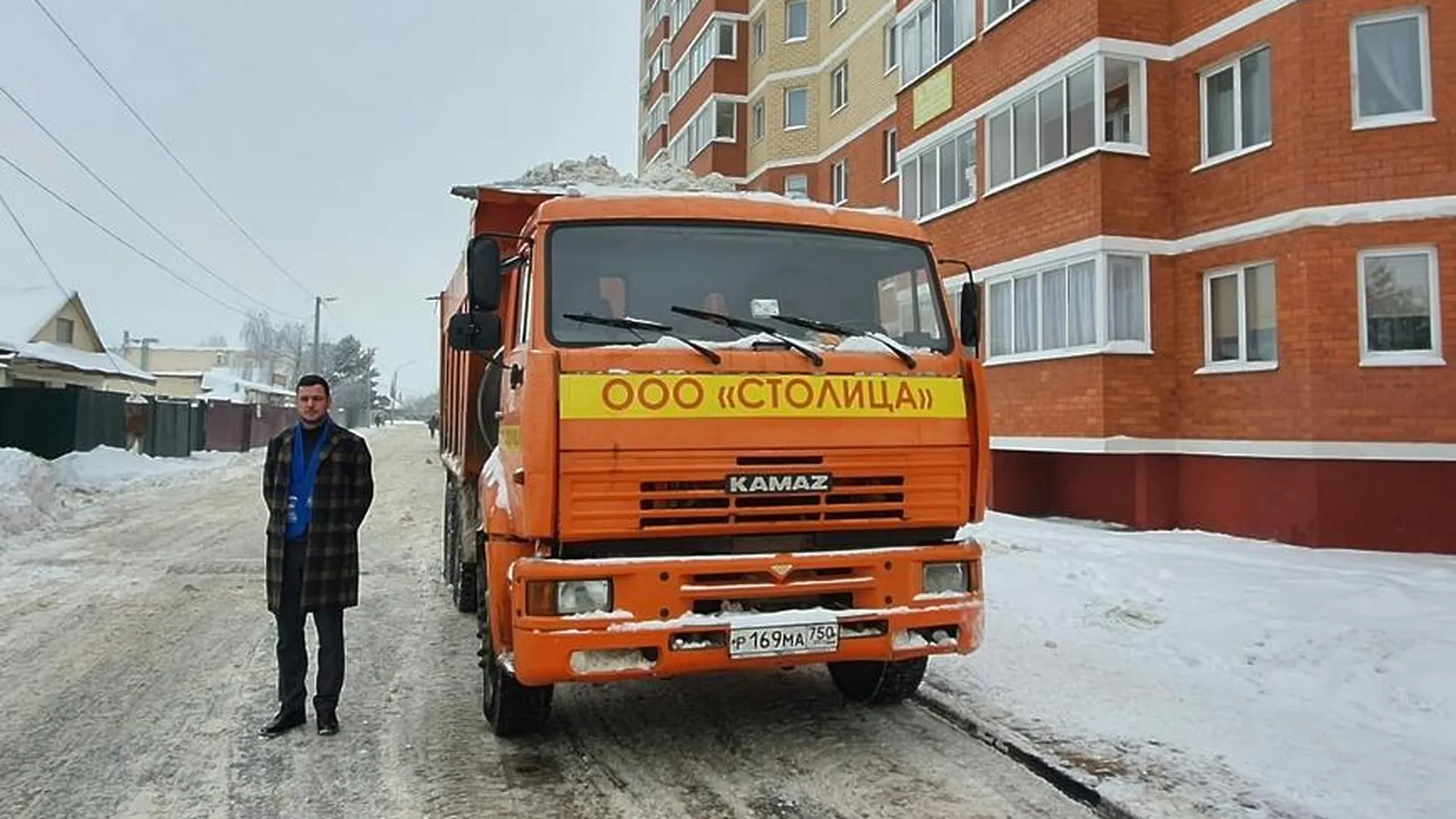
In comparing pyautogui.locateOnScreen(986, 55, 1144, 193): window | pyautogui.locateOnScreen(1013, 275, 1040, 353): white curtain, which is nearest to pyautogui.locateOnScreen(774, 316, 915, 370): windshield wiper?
pyautogui.locateOnScreen(986, 55, 1144, 193): window

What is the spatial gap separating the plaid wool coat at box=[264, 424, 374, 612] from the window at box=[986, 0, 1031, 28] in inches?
550

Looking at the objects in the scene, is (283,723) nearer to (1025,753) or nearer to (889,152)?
(1025,753)

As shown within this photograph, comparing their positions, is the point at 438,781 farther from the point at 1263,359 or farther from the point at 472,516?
the point at 1263,359

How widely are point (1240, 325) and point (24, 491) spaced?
16.7 m

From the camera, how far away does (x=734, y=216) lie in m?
5.09

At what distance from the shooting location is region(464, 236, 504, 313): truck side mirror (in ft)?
16.4

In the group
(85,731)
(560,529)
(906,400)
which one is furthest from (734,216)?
(85,731)

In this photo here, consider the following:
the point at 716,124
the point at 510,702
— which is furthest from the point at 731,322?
the point at 716,124

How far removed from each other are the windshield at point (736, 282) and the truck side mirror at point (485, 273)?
353 mm

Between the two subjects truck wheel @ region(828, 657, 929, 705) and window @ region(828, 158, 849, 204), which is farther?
window @ region(828, 158, 849, 204)

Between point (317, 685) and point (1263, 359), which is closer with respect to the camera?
point (317, 685)

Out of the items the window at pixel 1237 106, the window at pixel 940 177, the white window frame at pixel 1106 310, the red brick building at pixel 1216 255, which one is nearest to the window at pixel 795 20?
the window at pixel 940 177

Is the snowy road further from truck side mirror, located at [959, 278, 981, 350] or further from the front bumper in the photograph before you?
truck side mirror, located at [959, 278, 981, 350]

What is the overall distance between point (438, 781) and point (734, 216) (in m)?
2.92
